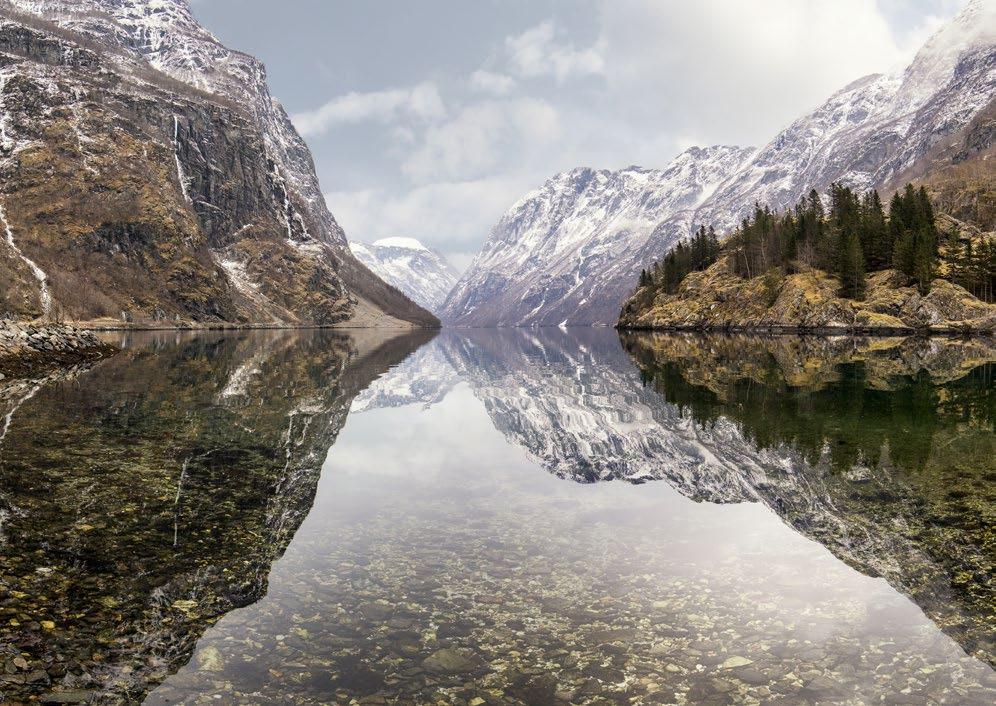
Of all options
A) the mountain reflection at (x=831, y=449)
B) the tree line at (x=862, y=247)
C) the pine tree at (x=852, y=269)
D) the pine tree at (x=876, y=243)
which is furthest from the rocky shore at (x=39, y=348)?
the pine tree at (x=876, y=243)

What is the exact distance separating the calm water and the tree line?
117 meters

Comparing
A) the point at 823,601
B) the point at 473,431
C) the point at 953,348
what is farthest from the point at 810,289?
the point at 823,601

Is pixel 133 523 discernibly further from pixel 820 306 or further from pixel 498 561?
pixel 820 306

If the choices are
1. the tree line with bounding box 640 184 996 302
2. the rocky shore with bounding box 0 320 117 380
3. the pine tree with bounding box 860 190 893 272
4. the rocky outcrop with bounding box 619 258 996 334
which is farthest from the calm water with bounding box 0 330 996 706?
the pine tree with bounding box 860 190 893 272

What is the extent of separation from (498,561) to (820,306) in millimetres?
145368

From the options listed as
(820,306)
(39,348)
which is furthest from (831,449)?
(820,306)

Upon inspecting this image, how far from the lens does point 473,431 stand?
3897 centimetres

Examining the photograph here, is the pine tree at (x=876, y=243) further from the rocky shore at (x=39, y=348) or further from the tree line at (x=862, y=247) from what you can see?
the rocky shore at (x=39, y=348)

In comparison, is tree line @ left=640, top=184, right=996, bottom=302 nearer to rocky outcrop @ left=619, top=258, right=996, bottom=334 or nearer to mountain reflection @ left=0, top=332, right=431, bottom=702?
rocky outcrop @ left=619, top=258, right=996, bottom=334

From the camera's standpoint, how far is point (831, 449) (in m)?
27.1

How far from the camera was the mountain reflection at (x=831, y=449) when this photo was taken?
1537 cm

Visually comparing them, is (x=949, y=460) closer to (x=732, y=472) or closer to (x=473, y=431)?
(x=732, y=472)

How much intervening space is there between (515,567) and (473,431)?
23449 mm

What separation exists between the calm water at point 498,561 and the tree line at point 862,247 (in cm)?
11746
